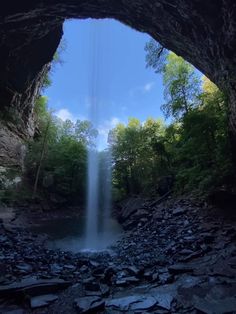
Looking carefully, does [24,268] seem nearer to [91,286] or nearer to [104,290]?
[91,286]

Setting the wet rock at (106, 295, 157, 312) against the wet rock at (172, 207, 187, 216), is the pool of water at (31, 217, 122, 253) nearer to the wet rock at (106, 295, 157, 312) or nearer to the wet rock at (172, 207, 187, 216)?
the wet rock at (172, 207, 187, 216)

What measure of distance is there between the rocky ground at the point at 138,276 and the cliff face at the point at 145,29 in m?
4.58

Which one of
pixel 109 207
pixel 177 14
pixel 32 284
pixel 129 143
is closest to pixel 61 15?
pixel 177 14

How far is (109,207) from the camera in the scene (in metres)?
28.3

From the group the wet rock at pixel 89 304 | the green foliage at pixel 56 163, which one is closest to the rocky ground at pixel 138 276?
the wet rock at pixel 89 304

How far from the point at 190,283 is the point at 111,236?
9.06 m

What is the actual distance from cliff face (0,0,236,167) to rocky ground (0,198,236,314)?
4577mm

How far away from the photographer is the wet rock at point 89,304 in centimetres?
430

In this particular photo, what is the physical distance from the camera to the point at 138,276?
6.12m

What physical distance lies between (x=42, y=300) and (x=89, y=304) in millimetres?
964

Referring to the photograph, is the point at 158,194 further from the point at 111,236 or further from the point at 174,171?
the point at 111,236

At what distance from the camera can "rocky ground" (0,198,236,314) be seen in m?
4.45

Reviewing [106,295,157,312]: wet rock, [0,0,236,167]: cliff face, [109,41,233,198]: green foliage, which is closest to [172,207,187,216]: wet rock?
[109,41,233,198]: green foliage

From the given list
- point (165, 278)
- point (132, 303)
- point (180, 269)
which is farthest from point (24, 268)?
point (180, 269)
